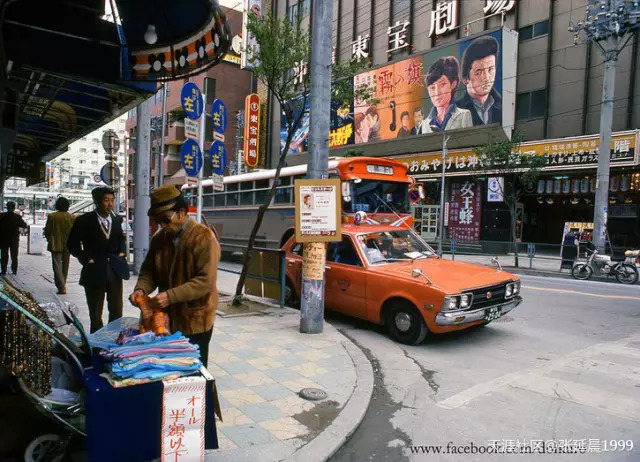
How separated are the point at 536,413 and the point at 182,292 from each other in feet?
11.1

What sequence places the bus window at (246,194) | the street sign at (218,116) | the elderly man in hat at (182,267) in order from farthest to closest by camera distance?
the bus window at (246,194), the street sign at (218,116), the elderly man in hat at (182,267)

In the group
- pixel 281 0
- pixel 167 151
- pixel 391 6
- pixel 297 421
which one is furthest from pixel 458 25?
pixel 167 151

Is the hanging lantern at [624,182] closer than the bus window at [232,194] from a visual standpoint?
No

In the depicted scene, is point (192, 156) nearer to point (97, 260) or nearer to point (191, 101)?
point (191, 101)

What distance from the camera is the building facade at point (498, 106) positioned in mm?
20734

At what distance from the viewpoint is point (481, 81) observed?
2314 centimetres

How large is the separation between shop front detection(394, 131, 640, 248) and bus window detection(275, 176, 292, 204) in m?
11.4

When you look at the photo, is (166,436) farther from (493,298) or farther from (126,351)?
(493,298)

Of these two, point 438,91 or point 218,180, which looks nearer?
point 218,180

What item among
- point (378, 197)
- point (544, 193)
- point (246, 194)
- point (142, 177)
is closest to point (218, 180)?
point (142, 177)

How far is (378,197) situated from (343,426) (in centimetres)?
903

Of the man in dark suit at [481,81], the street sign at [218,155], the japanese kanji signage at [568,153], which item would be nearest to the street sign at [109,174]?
the street sign at [218,155]

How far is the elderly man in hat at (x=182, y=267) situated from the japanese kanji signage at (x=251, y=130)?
30625 mm

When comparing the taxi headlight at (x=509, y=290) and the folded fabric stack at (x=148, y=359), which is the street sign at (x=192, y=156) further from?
the folded fabric stack at (x=148, y=359)
